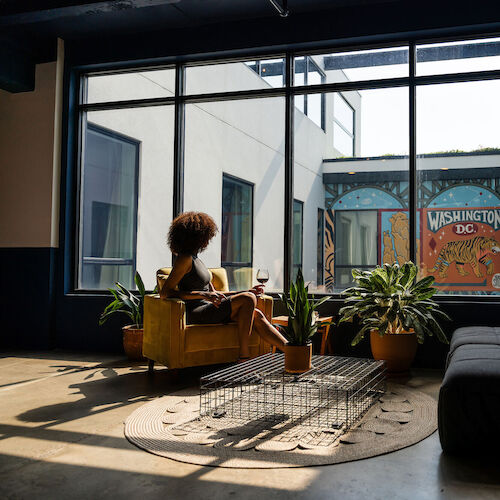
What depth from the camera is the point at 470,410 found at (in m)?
2.47

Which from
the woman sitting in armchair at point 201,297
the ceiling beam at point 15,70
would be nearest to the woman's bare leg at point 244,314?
the woman sitting in armchair at point 201,297

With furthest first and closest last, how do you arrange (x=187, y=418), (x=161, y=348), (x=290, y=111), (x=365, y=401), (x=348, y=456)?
(x=290, y=111)
(x=161, y=348)
(x=365, y=401)
(x=187, y=418)
(x=348, y=456)

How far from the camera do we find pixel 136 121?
5871 millimetres

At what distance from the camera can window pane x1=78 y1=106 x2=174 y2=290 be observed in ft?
18.9

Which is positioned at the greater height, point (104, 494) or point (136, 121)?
point (136, 121)

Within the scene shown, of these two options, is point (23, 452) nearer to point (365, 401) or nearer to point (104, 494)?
point (104, 494)

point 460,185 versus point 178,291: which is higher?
point 460,185

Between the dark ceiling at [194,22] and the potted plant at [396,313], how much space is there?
7.34 feet

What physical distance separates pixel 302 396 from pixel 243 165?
9.95 feet

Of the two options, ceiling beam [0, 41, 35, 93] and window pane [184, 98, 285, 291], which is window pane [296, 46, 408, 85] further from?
ceiling beam [0, 41, 35, 93]

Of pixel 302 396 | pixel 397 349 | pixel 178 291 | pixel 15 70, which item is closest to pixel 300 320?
pixel 302 396

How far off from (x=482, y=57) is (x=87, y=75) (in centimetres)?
396

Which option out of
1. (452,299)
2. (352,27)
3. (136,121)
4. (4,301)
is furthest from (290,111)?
(4,301)

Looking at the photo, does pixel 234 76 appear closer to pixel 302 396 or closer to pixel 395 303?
pixel 395 303
